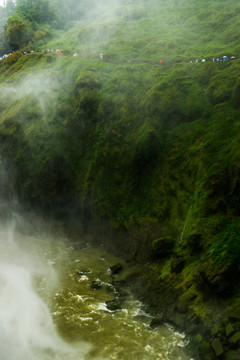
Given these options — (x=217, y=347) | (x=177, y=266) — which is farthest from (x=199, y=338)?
(x=177, y=266)

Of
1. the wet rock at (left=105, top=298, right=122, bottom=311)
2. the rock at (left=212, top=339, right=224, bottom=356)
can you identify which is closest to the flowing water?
the wet rock at (left=105, top=298, right=122, bottom=311)

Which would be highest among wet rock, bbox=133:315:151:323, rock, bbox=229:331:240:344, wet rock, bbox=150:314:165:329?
wet rock, bbox=133:315:151:323

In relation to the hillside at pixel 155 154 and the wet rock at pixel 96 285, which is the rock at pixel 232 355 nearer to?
the hillside at pixel 155 154

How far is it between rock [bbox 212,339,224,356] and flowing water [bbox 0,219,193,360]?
210cm

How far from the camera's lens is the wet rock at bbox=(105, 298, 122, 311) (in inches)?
952

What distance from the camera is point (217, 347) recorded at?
1714 centimetres

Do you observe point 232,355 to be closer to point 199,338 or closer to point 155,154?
point 199,338

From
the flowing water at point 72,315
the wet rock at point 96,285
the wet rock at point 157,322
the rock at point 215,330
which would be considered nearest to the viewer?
the rock at point 215,330

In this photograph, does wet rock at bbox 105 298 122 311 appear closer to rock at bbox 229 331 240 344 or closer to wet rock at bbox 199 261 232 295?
wet rock at bbox 199 261 232 295

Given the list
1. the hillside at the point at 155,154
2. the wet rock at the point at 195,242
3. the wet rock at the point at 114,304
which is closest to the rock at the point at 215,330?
the hillside at the point at 155,154

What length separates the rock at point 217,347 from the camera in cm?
1683

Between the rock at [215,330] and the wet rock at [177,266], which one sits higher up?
the wet rock at [177,266]

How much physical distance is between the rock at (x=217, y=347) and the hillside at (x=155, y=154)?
0.19 feet

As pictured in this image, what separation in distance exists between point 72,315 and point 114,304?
3537 millimetres
